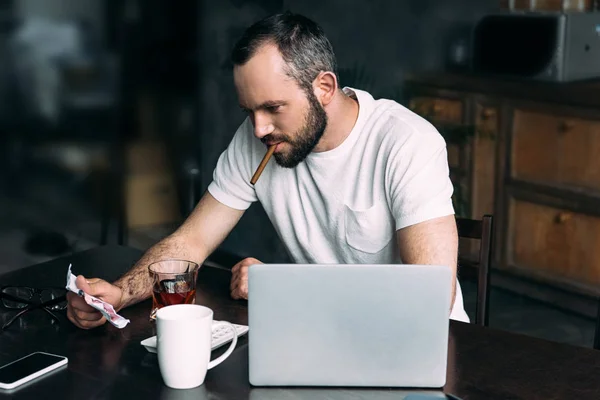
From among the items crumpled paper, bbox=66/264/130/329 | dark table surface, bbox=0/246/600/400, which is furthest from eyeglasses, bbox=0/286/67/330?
crumpled paper, bbox=66/264/130/329

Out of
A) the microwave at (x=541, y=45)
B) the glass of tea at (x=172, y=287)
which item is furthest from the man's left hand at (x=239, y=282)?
the microwave at (x=541, y=45)

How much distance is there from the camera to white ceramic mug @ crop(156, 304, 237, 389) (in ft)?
4.03

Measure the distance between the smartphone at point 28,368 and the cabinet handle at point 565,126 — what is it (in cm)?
190

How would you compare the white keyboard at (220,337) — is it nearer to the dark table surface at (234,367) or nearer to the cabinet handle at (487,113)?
the dark table surface at (234,367)

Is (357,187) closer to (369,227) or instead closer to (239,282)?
(369,227)

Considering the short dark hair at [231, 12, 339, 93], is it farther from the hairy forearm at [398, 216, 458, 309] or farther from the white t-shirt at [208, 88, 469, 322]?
the hairy forearm at [398, 216, 458, 309]

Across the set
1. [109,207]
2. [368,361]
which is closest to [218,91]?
[109,207]

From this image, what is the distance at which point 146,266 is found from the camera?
1.74 metres

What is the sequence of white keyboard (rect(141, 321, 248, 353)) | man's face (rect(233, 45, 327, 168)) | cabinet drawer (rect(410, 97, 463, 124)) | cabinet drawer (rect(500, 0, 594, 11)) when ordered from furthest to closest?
cabinet drawer (rect(410, 97, 463, 124)) → cabinet drawer (rect(500, 0, 594, 11)) → man's face (rect(233, 45, 327, 168)) → white keyboard (rect(141, 321, 248, 353))

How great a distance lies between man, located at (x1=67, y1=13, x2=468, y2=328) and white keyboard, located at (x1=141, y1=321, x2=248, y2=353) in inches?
6.2

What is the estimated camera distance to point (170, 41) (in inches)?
124

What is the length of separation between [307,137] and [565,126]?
49.2 inches

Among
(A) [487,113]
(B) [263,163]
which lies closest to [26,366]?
(B) [263,163]

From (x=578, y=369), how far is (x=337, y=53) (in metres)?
2.04
